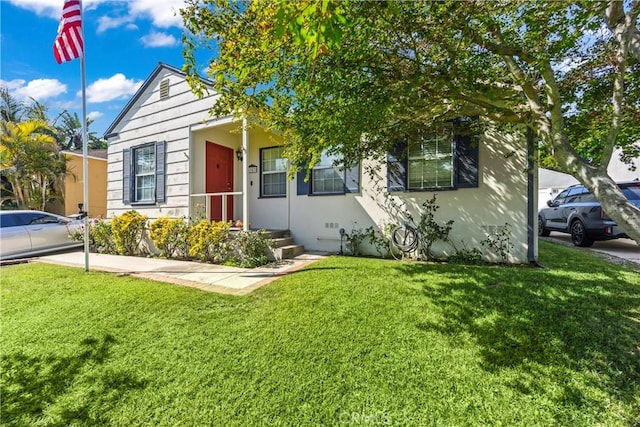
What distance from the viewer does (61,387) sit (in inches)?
92.6

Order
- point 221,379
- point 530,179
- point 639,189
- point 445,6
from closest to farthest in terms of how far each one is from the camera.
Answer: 1. point 221,379
2. point 445,6
3. point 530,179
4. point 639,189

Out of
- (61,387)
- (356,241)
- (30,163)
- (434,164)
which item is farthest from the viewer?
(30,163)

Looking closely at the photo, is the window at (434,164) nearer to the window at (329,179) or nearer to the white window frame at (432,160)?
the white window frame at (432,160)

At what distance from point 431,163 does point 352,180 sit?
6.18 feet

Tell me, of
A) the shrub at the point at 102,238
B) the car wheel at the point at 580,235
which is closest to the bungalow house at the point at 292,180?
the shrub at the point at 102,238

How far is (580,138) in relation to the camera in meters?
4.89

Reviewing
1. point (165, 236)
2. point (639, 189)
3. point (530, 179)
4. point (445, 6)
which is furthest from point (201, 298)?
point (639, 189)

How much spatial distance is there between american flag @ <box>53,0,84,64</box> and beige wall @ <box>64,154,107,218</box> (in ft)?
33.2

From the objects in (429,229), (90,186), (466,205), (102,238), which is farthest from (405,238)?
(90,186)

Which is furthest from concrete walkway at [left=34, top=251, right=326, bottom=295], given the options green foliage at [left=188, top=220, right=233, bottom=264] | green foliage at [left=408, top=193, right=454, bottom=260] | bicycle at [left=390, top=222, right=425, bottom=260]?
green foliage at [left=408, top=193, right=454, bottom=260]

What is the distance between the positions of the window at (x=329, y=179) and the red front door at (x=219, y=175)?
271 cm

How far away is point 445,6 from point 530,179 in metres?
4.30

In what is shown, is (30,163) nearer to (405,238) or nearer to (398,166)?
(398,166)

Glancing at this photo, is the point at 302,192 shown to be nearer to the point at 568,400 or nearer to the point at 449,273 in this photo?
the point at 449,273
